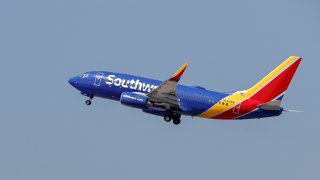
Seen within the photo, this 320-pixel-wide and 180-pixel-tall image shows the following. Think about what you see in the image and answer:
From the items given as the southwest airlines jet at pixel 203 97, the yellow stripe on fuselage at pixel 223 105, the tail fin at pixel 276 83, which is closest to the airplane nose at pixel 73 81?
the southwest airlines jet at pixel 203 97

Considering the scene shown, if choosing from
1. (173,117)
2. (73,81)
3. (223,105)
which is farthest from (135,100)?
(73,81)

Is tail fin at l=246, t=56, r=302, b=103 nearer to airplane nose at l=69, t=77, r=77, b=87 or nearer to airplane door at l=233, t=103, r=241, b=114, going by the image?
airplane door at l=233, t=103, r=241, b=114

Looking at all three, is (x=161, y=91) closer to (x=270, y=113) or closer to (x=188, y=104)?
(x=188, y=104)

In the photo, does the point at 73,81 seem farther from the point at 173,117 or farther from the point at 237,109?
the point at 237,109

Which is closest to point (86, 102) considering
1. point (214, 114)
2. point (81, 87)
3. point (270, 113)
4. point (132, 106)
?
point (81, 87)

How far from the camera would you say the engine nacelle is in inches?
4082

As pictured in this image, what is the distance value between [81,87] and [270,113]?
2560cm

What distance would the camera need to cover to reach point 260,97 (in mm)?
105688

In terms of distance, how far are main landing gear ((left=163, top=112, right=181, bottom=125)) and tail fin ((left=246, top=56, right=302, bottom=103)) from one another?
953cm

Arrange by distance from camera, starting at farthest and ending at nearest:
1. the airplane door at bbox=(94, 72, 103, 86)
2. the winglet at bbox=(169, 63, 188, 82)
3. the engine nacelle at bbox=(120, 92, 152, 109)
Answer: the airplane door at bbox=(94, 72, 103, 86) < the engine nacelle at bbox=(120, 92, 152, 109) < the winglet at bbox=(169, 63, 188, 82)

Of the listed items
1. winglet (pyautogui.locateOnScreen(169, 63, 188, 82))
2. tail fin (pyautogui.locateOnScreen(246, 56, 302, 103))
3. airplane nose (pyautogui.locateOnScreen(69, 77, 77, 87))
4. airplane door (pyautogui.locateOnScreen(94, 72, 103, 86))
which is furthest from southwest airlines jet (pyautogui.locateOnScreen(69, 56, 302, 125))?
airplane nose (pyautogui.locateOnScreen(69, 77, 77, 87))

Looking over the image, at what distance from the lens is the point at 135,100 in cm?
10362

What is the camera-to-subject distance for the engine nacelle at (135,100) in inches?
4082

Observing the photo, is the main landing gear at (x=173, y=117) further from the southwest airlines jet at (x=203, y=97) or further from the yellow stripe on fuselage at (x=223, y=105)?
the yellow stripe on fuselage at (x=223, y=105)
